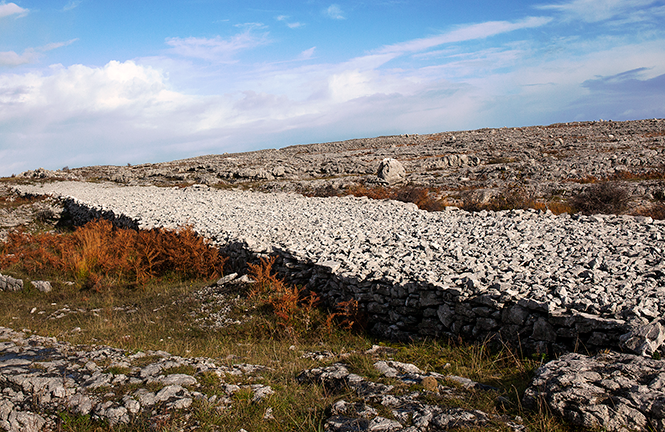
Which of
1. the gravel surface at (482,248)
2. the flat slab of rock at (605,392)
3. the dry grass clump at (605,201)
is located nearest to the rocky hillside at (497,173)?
the dry grass clump at (605,201)

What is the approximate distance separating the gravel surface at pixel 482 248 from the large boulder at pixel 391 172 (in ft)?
39.6

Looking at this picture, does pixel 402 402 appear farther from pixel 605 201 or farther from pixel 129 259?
pixel 605 201

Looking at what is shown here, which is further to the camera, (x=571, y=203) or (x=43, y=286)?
(x=571, y=203)

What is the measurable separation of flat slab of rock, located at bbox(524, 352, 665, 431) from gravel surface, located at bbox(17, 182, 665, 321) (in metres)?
1.09

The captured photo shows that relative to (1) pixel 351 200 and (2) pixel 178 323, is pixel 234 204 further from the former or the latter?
(2) pixel 178 323

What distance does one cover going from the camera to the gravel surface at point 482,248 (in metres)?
5.42

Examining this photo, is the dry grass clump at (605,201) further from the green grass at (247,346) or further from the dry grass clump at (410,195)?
the green grass at (247,346)

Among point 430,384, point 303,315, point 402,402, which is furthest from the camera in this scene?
point 303,315

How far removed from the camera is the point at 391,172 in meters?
26.1

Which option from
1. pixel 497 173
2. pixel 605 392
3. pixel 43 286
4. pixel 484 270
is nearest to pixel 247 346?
pixel 484 270

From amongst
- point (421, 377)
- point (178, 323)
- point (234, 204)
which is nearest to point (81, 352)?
point (178, 323)

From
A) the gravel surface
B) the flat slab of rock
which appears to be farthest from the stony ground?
the gravel surface

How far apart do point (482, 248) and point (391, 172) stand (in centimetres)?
1869

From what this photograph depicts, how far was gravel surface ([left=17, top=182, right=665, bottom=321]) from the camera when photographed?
17.8ft
